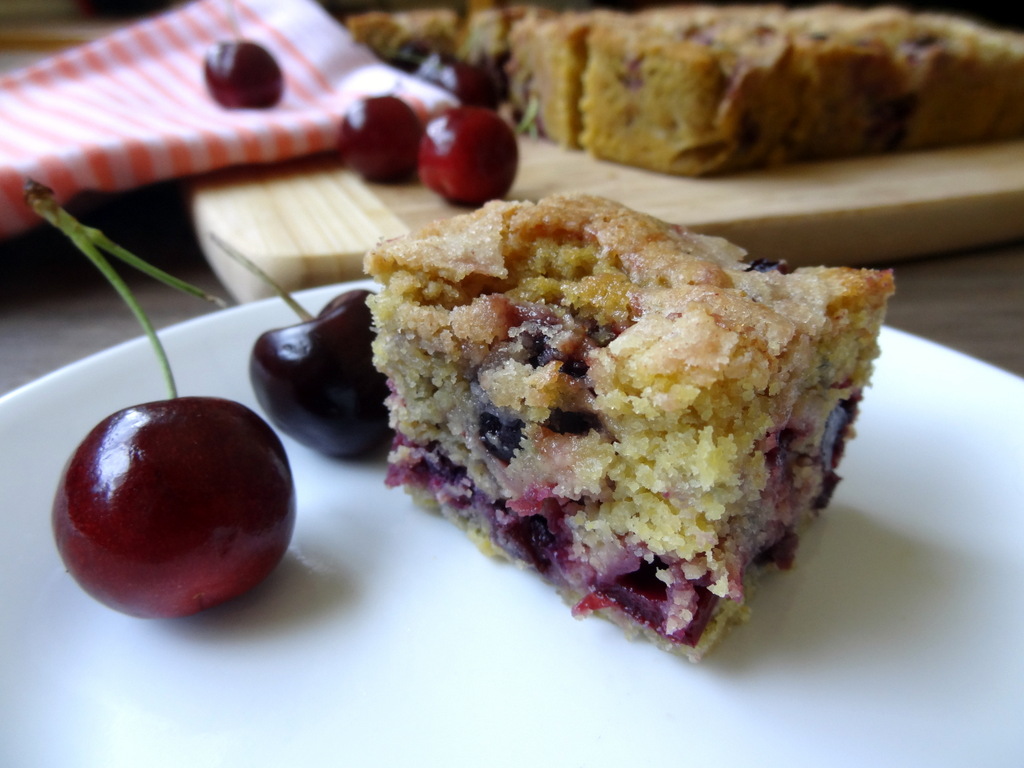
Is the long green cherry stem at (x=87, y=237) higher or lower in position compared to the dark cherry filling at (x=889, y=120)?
higher

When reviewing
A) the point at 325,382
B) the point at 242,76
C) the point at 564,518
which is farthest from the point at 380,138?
the point at 564,518

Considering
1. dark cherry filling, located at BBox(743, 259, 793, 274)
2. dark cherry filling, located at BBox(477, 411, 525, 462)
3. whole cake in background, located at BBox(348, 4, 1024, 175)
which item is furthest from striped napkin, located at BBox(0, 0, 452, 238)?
dark cherry filling, located at BBox(743, 259, 793, 274)

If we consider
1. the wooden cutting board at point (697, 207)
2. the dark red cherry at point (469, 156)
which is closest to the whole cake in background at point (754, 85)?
the wooden cutting board at point (697, 207)

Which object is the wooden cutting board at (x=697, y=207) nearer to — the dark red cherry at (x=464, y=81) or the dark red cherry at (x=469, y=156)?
the dark red cherry at (x=469, y=156)

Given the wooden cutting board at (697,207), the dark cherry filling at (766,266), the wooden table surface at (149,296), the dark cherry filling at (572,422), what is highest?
the dark cherry filling at (766,266)

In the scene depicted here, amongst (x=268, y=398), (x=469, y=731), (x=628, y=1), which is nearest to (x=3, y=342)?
(x=268, y=398)

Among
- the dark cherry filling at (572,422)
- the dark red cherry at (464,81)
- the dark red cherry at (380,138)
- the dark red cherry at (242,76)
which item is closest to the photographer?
the dark cherry filling at (572,422)

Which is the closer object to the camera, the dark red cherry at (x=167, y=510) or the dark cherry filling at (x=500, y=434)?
the dark red cherry at (x=167, y=510)
